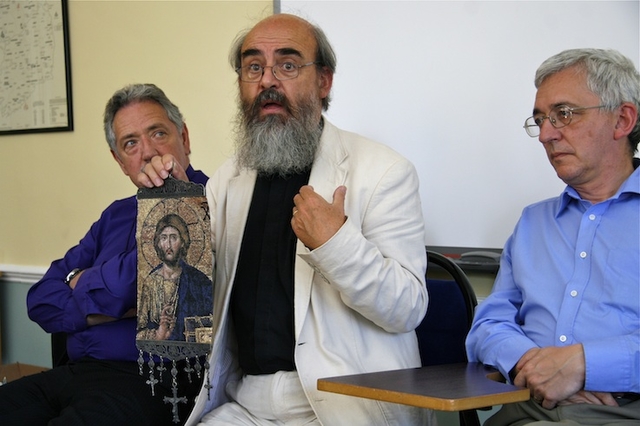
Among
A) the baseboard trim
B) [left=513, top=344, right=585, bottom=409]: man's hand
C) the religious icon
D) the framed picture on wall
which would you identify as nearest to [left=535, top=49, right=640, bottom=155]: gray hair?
[left=513, top=344, right=585, bottom=409]: man's hand

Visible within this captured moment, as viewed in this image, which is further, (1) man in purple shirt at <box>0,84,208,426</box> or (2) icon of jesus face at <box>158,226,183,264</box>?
(1) man in purple shirt at <box>0,84,208,426</box>

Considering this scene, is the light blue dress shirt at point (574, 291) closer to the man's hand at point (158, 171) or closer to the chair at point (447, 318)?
the chair at point (447, 318)

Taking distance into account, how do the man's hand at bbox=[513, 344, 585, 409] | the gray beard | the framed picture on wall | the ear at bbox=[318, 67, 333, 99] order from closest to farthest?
1. the man's hand at bbox=[513, 344, 585, 409]
2. the gray beard
3. the ear at bbox=[318, 67, 333, 99]
4. the framed picture on wall

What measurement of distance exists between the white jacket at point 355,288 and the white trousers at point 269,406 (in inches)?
2.7

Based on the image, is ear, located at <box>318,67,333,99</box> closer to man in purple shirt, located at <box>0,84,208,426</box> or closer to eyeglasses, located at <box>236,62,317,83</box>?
eyeglasses, located at <box>236,62,317,83</box>

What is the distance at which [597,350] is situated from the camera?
1727 millimetres

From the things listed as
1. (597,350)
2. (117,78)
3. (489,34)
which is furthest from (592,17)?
(117,78)

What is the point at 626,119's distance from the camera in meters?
1.95

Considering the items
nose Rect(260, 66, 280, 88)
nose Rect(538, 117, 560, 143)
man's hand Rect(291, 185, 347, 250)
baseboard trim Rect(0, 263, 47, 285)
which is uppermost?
nose Rect(260, 66, 280, 88)

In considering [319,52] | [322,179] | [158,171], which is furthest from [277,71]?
[158,171]

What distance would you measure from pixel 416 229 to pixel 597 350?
58cm

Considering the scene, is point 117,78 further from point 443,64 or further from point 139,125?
point 443,64

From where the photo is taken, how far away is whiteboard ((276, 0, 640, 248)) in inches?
101

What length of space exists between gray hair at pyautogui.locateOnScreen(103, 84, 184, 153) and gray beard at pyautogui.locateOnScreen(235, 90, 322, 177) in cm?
58
